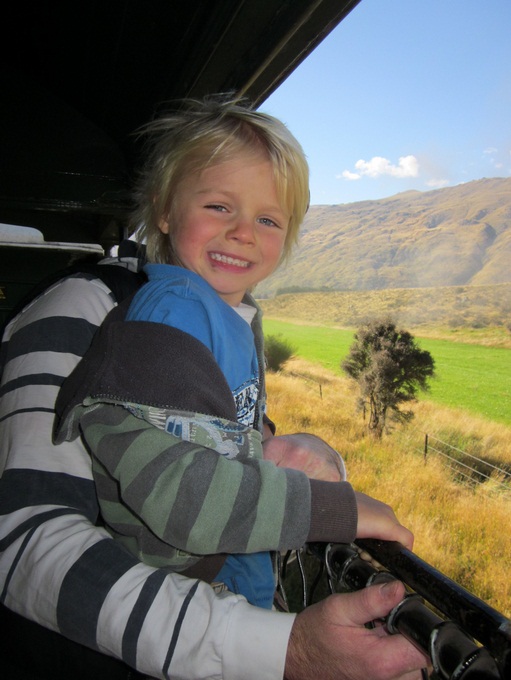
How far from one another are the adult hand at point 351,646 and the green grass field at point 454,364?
5.83 ft

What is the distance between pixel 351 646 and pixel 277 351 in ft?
10.4

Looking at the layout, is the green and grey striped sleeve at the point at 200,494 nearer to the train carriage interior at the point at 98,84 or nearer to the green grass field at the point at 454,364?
the train carriage interior at the point at 98,84

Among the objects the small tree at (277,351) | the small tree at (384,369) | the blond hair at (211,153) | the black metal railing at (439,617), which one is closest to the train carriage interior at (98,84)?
the blond hair at (211,153)

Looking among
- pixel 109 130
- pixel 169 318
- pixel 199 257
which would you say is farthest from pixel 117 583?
pixel 109 130

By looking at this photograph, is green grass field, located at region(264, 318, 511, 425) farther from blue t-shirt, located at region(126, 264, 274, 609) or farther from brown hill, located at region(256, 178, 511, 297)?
blue t-shirt, located at region(126, 264, 274, 609)

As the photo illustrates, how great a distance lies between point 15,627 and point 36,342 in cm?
43

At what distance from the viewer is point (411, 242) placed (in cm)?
292

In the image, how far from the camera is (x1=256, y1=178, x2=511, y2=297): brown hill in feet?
7.38

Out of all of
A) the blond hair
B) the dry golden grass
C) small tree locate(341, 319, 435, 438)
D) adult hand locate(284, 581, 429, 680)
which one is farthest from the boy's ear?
small tree locate(341, 319, 435, 438)

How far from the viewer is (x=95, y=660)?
72 centimetres

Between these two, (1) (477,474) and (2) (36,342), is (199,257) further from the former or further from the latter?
(1) (477,474)

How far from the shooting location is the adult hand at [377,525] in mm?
725

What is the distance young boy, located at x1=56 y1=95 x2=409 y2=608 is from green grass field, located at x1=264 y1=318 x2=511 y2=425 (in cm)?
162

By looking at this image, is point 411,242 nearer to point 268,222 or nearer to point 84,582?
point 268,222
